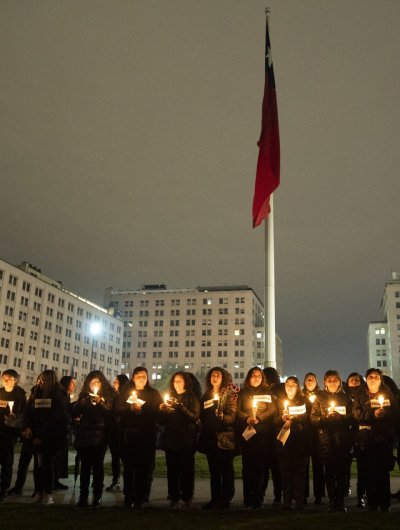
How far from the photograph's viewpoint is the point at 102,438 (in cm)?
1116

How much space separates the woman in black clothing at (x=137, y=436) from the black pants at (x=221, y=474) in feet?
3.90

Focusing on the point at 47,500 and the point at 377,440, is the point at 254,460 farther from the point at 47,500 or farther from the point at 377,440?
the point at 47,500

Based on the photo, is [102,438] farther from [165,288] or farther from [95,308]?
[165,288]

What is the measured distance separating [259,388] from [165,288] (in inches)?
7031

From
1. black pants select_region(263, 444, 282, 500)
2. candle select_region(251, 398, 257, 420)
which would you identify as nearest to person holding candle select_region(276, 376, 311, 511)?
candle select_region(251, 398, 257, 420)

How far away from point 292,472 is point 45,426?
473 centimetres

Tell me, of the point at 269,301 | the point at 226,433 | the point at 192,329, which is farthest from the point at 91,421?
the point at 192,329

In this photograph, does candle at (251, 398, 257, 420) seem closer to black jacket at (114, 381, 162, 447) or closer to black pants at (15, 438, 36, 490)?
black jacket at (114, 381, 162, 447)

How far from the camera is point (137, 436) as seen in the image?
11000 mm

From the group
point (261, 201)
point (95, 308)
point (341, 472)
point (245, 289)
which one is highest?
point (245, 289)

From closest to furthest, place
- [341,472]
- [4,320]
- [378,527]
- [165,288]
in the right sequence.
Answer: [378,527] → [341,472] → [4,320] → [165,288]

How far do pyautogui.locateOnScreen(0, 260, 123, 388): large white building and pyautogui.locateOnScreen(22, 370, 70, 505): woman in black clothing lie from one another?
9817 cm

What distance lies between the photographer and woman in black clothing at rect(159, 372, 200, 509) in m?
10.9

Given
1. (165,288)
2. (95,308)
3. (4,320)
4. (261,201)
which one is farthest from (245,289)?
(261,201)
